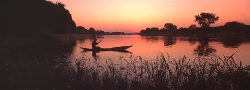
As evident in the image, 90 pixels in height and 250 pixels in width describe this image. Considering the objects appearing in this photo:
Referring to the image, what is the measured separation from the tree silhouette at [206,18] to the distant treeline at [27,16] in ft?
245

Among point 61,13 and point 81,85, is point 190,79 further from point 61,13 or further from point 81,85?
point 61,13

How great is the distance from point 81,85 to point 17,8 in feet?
210

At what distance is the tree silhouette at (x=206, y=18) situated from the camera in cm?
11669

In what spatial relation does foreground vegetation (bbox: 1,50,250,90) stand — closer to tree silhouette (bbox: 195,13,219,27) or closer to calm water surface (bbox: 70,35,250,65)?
calm water surface (bbox: 70,35,250,65)

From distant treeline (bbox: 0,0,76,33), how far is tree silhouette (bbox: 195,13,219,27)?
245 ft

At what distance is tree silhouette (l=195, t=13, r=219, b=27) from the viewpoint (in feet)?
383

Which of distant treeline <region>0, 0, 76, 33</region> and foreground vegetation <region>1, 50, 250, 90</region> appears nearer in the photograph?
foreground vegetation <region>1, 50, 250, 90</region>

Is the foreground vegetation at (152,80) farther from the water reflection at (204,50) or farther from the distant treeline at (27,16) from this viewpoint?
the distant treeline at (27,16)

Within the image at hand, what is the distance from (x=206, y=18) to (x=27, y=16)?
8584 centimetres

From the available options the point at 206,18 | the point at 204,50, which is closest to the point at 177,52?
the point at 204,50

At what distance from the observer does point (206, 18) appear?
118125mm

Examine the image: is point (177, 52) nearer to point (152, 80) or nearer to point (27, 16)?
point (152, 80)

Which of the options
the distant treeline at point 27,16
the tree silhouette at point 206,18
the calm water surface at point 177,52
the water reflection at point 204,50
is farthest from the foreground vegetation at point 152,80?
the tree silhouette at point 206,18

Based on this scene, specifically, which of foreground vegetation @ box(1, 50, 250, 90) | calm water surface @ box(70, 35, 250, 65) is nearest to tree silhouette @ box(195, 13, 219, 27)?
calm water surface @ box(70, 35, 250, 65)
